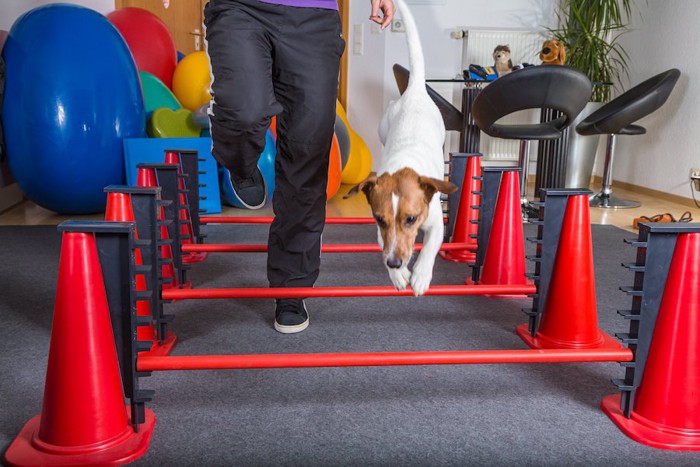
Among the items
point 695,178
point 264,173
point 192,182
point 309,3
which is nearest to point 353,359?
point 309,3

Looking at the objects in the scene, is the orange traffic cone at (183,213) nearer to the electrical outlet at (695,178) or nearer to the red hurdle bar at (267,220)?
the red hurdle bar at (267,220)

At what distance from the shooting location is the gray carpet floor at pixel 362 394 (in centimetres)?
139

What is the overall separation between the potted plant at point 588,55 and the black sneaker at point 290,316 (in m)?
3.48

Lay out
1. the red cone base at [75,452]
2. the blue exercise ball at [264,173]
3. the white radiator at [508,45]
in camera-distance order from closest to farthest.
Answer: the red cone base at [75,452] → the blue exercise ball at [264,173] → the white radiator at [508,45]

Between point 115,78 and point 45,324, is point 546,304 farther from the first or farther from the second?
point 115,78

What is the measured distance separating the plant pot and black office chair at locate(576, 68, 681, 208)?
199mm

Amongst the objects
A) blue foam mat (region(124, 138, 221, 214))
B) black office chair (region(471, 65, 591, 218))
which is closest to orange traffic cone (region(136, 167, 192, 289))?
blue foam mat (region(124, 138, 221, 214))

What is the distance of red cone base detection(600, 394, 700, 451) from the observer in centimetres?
143

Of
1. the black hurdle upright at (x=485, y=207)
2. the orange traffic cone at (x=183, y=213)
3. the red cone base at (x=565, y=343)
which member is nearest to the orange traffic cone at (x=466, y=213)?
the black hurdle upright at (x=485, y=207)

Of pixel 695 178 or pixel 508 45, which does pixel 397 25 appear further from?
pixel 695 178

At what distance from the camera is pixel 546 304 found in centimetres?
202

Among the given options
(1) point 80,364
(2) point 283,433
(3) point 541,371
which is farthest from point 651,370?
(1) point 80,364

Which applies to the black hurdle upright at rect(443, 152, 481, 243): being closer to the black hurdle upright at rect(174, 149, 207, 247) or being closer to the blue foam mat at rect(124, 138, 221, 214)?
the black hurdle upright at rect(174, 149, 207, 247)

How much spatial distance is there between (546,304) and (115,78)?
3.07 meters
